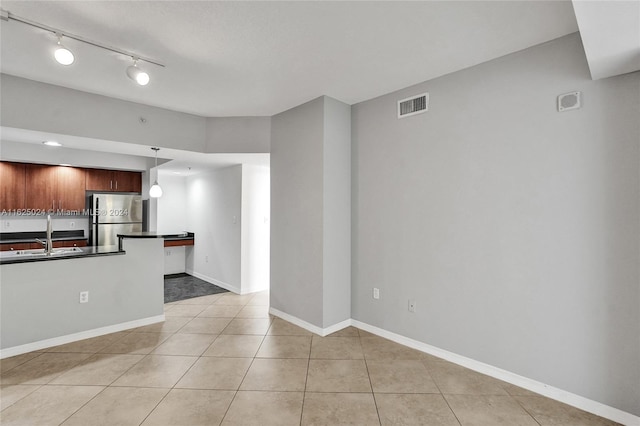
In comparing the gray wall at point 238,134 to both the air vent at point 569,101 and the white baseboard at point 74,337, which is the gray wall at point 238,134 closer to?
the white baseboard at point 74,337

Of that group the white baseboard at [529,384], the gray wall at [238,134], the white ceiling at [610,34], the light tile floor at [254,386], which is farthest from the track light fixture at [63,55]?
the white baseboard at [529,384]

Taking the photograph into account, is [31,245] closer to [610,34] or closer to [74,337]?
[74,337]

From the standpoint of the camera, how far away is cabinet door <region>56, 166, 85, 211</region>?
5574 mm

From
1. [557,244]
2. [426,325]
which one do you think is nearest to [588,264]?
[557,244]

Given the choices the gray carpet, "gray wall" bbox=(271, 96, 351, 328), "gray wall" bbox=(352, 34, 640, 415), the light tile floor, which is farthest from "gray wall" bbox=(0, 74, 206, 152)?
"gray wall" bbox=(352, 34, 640, 415)

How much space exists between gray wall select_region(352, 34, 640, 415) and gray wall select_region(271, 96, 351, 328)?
0.43 meters

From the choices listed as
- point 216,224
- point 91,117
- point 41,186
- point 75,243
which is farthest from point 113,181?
point 91,117

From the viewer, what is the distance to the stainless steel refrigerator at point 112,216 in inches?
229

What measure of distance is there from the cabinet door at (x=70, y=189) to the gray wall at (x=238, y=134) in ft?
10.2

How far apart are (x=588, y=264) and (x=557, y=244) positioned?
223 millimetres

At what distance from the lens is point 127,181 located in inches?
245

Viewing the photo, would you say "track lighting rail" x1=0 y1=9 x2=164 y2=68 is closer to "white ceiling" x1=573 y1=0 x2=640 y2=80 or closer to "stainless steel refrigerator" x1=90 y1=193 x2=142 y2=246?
"white ceiling" x1=573 y1=0 x2=640 y2=80

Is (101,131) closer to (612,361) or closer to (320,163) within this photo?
(320,163)

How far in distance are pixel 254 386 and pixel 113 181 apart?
538 centimetres
